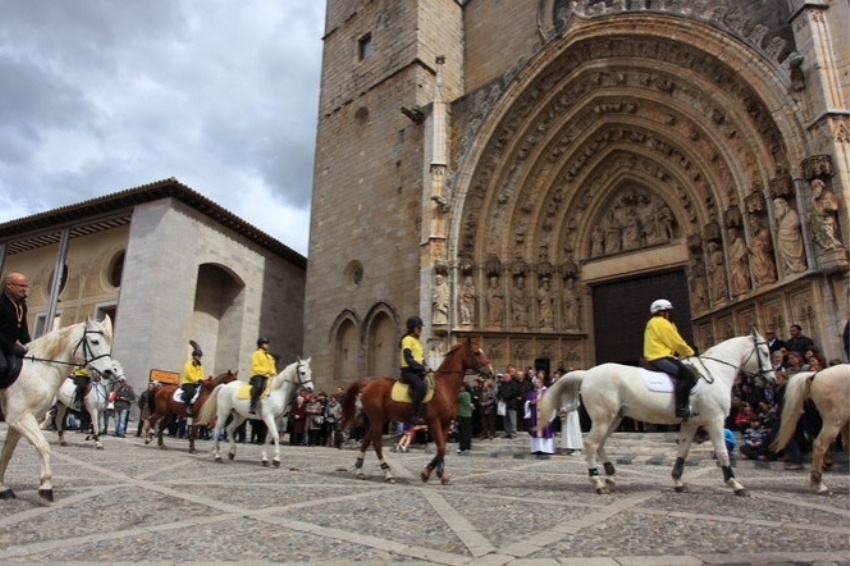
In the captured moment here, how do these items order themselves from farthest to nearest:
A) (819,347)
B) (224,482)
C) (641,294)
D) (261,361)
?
(641,294) → (819,347) → (261,361) → (224,482)

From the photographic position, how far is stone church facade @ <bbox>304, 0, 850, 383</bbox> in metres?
10.3

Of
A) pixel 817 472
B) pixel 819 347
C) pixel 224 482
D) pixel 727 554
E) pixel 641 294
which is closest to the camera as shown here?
pixel 727 554

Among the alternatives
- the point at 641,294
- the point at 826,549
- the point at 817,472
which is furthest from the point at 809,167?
the point at 826,549

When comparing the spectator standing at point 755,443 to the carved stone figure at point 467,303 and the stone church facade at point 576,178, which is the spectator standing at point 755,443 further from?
the carved stone figure at point 467,303

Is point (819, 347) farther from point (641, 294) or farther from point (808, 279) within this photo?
point (641, 294)

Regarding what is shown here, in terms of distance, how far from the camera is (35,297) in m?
23.5

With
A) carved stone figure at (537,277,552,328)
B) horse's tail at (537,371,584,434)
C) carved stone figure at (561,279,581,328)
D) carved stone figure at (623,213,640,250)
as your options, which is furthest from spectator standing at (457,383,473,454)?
carved stone figure at (623,213,640,250)

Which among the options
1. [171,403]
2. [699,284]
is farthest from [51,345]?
Answer: [699,284]

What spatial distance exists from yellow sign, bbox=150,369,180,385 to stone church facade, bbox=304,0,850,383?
4354 millimetres

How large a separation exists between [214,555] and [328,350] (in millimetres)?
14995

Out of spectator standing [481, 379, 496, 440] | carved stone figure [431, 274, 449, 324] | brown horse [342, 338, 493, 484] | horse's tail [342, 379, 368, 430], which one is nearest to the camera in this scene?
brown horse [342, 338, 493, 484]

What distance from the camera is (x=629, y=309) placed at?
14.4m

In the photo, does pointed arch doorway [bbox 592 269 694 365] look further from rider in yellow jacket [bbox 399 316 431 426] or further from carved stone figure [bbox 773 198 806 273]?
rider in yellow jacket [bbox 399 316 431 426]

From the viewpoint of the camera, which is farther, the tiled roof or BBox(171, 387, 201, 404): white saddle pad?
the tiled roof
